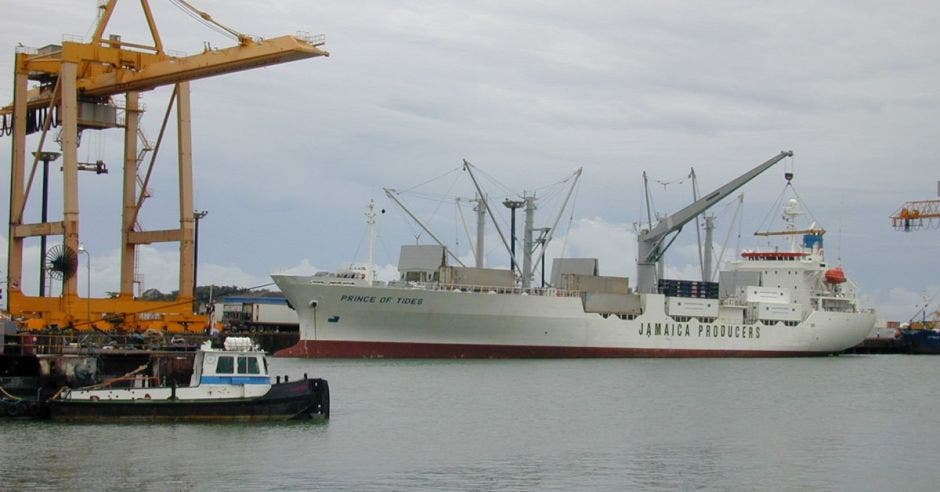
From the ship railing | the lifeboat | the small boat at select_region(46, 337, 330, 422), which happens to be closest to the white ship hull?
the ship railing

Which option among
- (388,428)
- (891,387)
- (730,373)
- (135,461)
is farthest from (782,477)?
(730,373)

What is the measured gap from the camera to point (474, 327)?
55.0m

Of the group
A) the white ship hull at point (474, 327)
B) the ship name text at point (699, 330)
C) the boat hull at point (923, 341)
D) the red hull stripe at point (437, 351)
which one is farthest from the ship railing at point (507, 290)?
the boat hull at point (923, 341)

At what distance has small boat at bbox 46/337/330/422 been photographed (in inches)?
1101

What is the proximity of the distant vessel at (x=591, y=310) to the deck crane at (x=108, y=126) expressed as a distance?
21.9 ft

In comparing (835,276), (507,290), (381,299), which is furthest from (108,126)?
(835,276)

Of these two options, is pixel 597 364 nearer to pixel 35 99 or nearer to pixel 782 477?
pixel 35 99

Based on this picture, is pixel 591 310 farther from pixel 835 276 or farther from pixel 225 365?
pixel 225 365

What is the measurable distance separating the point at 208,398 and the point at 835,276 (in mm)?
50995

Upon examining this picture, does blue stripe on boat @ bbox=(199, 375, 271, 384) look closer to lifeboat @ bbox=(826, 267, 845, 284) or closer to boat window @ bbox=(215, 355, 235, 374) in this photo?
boat window @ bbox=(215, 355, 235, 374)

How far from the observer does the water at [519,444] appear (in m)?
22.5

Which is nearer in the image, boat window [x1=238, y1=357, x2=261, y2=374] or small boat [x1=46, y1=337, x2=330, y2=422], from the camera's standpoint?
small boat [x1=46, y1=337, x2=330, y2=422]

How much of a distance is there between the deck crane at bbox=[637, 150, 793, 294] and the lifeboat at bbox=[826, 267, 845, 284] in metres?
7.58

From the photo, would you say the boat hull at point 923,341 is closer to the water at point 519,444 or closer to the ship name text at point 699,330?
the ship name text at point 699,330
